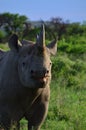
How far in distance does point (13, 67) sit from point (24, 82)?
0.51m

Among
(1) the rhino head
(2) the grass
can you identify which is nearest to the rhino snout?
(1) the rhino head

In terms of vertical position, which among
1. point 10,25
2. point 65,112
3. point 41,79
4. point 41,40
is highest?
point 41,40

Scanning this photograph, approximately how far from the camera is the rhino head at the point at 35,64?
554 cm

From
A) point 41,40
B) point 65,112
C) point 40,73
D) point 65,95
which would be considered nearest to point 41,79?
point 40,73

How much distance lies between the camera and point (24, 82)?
5906mm

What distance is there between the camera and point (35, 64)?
5.58 m

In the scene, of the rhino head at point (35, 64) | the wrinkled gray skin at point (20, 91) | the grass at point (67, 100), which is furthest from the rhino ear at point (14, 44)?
the grass at point (67, 100)

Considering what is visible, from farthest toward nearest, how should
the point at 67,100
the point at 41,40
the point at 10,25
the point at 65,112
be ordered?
1. the point at 10,25
2. the point at 67,100
3. the point at 65,112
4. the point at 41,40

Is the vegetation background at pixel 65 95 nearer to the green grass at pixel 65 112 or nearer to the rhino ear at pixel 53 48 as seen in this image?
the green grass at pixel 65 112

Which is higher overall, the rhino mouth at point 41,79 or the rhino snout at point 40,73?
the rhino snout at point 40,73

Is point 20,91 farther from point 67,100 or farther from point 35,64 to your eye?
point 67,100

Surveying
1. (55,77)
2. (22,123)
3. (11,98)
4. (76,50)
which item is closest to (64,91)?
(55,77)

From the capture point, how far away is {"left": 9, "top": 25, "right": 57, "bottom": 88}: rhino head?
554 cm

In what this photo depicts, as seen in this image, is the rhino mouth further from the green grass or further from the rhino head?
the green grass
